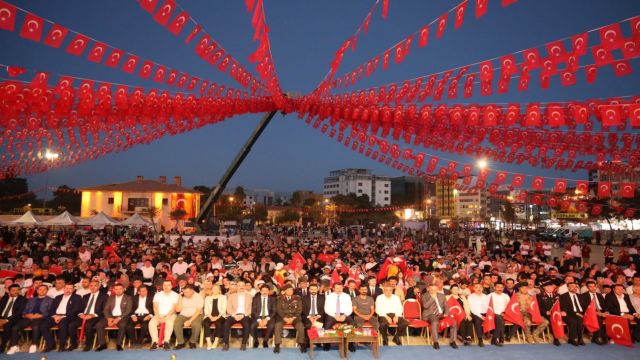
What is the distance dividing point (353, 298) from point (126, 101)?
6962mm

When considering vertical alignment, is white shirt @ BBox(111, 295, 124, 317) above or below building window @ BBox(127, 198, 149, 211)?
below

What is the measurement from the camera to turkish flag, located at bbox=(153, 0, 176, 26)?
6.61m

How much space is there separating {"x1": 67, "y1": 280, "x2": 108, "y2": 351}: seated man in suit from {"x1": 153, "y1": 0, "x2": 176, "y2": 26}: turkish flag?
499 cm

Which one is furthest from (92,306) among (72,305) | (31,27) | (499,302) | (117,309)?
(499,302)

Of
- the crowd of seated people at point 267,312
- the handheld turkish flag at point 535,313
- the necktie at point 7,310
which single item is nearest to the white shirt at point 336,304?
the crowd of seated people at point 267,312

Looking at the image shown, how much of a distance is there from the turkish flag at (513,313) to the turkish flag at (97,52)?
363 inches

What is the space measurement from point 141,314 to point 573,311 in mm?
8327

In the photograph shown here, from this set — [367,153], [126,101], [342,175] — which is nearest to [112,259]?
[126,101]

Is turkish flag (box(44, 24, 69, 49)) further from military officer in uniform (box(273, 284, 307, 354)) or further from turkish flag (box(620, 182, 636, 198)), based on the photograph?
turkish flag (box(620, 182, 636, 198))

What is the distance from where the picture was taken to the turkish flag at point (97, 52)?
771 cm

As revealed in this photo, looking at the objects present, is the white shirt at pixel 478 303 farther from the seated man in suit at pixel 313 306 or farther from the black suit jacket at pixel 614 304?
the seated man in suit at pixel 313 306

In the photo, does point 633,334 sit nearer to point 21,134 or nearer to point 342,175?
point 21,134

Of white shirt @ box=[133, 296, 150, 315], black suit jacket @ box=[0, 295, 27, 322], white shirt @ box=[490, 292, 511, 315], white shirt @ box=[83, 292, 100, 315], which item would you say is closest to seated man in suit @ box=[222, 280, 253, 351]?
white shirt @ box=[133, 296, 150, 315]

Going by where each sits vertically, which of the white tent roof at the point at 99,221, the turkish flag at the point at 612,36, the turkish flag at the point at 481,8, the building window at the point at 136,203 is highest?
the turkish flag at the point at 481,8
